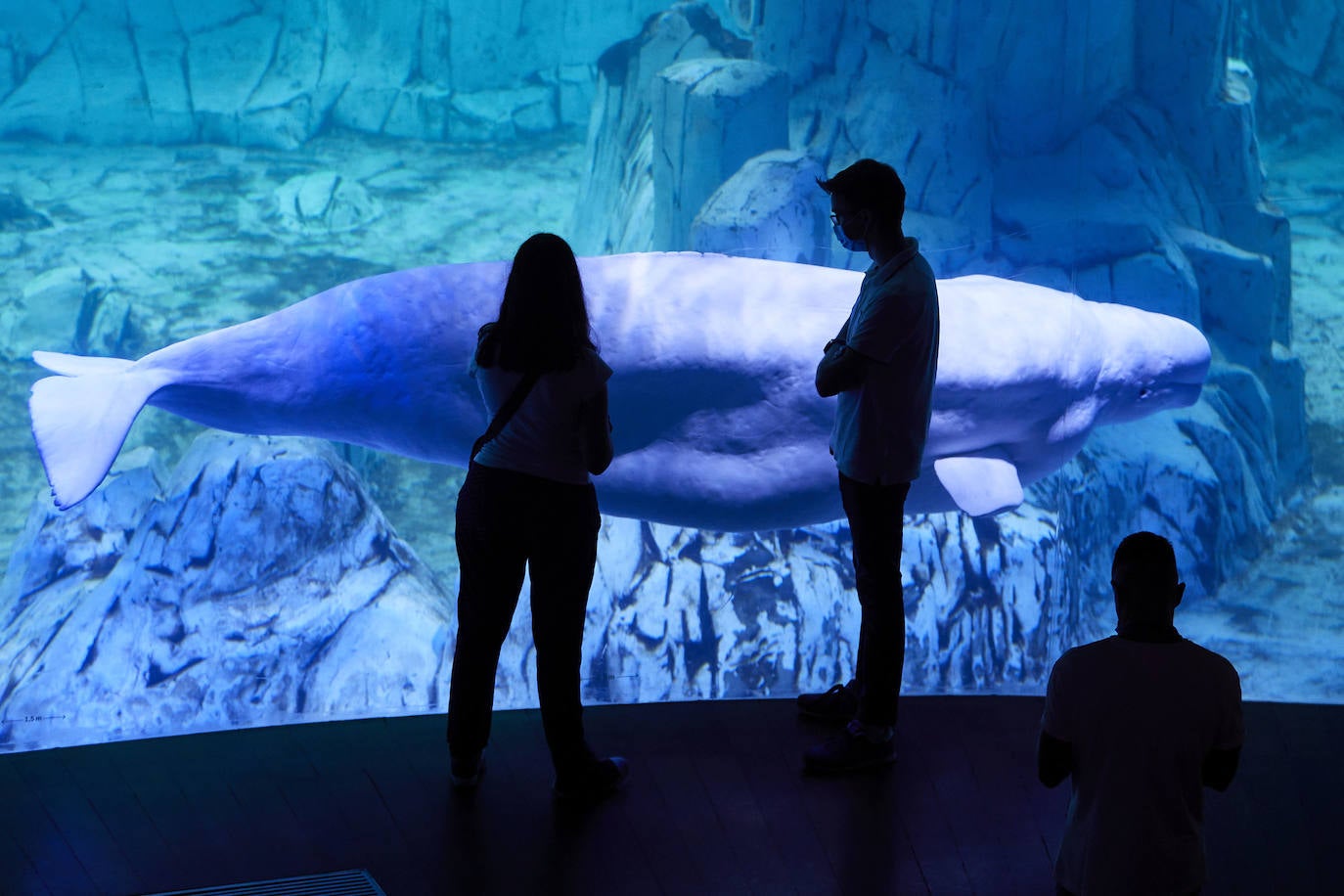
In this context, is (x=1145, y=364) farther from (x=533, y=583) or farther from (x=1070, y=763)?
(x=1070, y=763)

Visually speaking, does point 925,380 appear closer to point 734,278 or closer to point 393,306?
point 734,278

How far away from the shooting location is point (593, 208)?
9648 millimetres

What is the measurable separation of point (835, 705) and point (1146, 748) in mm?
1851

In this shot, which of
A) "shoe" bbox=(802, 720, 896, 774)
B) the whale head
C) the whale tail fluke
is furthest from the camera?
the whale head

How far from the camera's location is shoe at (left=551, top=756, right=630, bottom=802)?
2.79 m

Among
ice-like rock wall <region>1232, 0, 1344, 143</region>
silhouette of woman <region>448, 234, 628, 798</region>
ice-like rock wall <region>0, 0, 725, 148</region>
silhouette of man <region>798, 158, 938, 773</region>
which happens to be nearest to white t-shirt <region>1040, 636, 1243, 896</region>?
silhouette of man <region>798, 158, 938, 773</region>

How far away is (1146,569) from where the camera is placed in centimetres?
169

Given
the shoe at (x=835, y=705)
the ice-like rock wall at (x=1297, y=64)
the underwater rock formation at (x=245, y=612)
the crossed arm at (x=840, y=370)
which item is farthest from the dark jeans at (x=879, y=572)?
the ice-like rock wall at (x=1297, y=64)

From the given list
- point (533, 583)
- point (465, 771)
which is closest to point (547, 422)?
point (533, 583)

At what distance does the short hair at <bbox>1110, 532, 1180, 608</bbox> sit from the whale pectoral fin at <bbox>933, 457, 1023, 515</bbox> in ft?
8.27

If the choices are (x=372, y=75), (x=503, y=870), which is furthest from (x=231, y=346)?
(x=372, y=75)

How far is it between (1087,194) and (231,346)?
4.88m

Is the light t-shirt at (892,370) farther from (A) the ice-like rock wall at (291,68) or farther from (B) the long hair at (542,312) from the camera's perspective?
(A) the ice-like rock wall at (291,68)

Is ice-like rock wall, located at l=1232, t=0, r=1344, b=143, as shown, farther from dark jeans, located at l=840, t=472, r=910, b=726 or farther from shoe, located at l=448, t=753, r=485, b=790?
shoe, located at l=448, t=753, r=485, b=790
